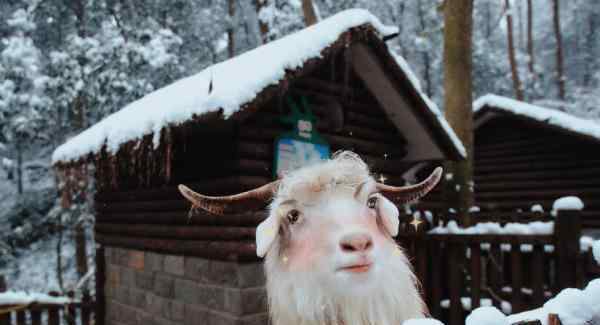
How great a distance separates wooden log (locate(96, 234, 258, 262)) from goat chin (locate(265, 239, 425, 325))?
205cm

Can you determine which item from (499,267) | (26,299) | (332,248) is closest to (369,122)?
(499,267)

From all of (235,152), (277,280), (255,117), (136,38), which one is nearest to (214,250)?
(235,152)

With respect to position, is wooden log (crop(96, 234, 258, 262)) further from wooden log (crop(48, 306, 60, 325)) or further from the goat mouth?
the goat mouth

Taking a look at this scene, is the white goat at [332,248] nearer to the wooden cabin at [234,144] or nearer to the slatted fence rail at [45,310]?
the wooden cabin at [234,144]

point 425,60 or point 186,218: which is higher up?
point 425,60

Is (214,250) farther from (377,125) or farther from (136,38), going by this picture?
(136,38)

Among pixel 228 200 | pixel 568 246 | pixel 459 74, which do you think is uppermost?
pixel 459 74

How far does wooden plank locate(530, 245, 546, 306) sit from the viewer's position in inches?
168

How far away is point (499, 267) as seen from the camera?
4.67 m

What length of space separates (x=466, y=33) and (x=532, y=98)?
17967 millimetres

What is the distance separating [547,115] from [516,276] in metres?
5.86

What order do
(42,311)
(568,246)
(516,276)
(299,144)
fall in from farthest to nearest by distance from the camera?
(42,311), (299,144), (516,276), (568,246)

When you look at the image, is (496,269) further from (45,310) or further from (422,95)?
(45,310)

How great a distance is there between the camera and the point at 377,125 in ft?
18.5
